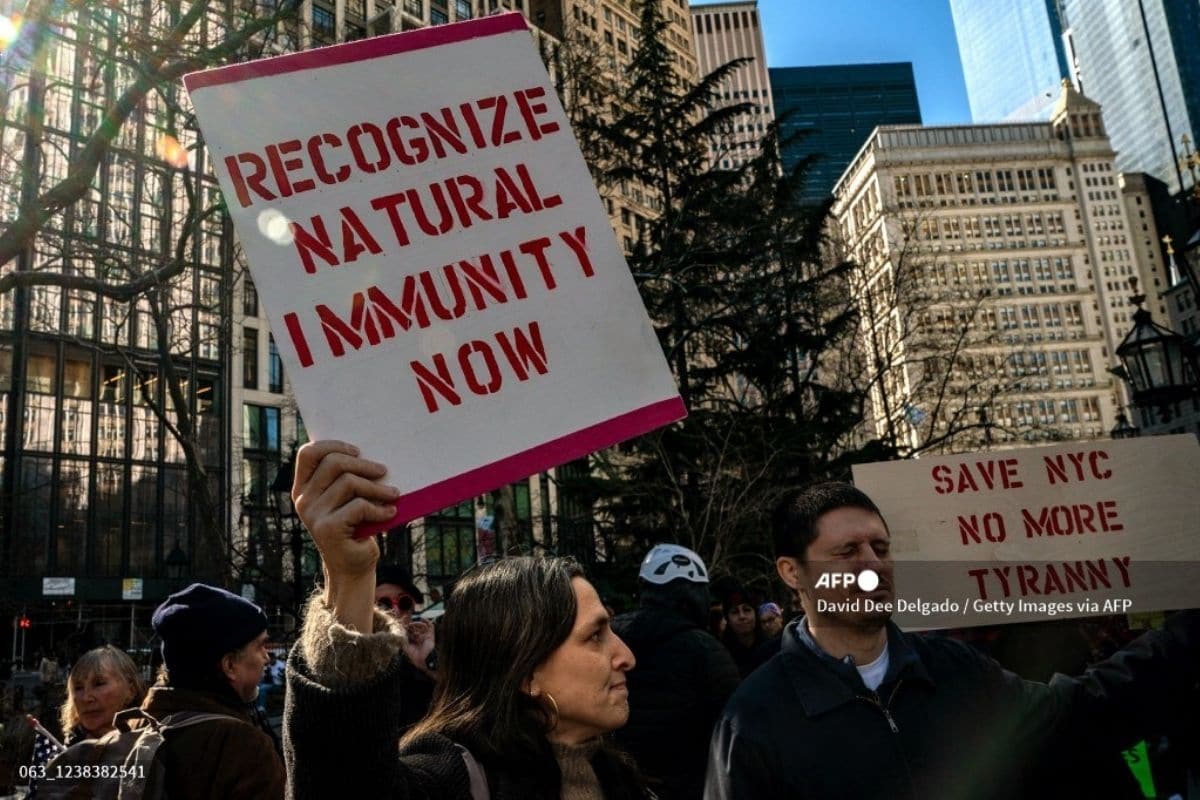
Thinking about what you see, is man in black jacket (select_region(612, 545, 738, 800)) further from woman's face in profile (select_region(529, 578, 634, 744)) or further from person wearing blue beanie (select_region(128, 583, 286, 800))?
woman's face in profile (select_region(529, 578, 634, 744))

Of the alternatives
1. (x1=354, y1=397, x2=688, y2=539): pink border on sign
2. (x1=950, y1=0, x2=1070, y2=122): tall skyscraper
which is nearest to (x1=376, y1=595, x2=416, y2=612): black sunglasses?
(x1=354, y1=397, x2=688, y2=539): pink border on sign

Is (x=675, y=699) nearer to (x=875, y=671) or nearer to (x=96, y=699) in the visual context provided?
(x=875, y=671)

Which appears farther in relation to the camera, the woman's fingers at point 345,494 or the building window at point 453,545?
the building window at point 453,545

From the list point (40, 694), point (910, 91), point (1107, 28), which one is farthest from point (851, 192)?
point (910, 91)

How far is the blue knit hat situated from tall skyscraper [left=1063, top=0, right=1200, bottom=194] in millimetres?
113551

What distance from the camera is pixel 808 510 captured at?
8.80 feet

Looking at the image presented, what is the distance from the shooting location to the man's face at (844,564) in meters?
2.42

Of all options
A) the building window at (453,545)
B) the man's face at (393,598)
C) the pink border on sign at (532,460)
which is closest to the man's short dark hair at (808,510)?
the pink border on sign at (532,460)

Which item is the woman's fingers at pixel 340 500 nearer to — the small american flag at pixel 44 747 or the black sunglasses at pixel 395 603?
the black sunglasses at pixel 395 603

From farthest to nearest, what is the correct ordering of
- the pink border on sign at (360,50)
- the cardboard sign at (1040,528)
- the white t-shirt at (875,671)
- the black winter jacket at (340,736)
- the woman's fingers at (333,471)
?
1. the cardboard sign at (1040,528)
2. the white t-shirt at (875,671)
3. the pink border on sign at (360,50)
4. the woman's fingers at (333,471)
5. the black winter jacket at (340,736)

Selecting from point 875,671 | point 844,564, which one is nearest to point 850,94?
point 844,564

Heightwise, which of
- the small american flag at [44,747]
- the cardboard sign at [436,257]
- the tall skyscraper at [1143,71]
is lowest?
the small american flag at [44,747]

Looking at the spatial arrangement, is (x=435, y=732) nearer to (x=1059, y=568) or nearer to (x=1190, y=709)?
(x=1190, y=709)

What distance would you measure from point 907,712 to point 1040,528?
1854 mm
